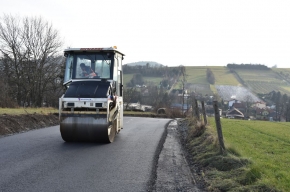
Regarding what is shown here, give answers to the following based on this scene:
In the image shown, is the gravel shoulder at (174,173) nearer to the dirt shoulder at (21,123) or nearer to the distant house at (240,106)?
the dirt shoulder at (21,123)

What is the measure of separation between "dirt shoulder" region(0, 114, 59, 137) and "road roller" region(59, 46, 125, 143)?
354 centimetres

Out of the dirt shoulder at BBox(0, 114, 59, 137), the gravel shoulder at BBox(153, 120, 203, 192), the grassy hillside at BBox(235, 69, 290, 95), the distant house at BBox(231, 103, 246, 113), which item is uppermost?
the grassy hillside at BBox(235, 69, 290, 95)

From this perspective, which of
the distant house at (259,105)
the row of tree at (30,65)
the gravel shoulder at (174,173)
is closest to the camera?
the gravel shoulder at (174,173)

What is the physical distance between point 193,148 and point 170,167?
3.16 metres

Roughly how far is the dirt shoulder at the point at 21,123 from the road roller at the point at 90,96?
139 inches

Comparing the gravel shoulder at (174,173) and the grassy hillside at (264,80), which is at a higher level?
the grassy hillside at (264,80)

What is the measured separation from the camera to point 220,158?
27.3ft

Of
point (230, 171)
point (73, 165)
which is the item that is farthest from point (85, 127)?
point (230, 171)

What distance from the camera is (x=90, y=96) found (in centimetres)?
1073

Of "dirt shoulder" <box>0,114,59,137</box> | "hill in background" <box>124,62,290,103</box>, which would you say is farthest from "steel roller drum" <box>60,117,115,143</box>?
"hill in background" <box>124,62,290,103</box>

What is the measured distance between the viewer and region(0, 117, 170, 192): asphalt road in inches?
237

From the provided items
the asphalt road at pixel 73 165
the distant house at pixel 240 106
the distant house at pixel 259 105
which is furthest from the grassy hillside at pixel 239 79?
the asphalt road at pixel 73 165

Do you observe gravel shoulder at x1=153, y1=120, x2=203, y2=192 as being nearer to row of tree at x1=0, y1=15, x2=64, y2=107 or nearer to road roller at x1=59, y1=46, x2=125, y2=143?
road roller at x1=59, y1=46, x2=125, y2=143

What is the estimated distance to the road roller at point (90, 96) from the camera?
1064 centimetres
